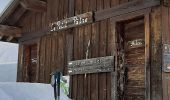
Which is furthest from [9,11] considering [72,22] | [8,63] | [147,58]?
[8,63]

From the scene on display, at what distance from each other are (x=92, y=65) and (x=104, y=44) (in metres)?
0.62

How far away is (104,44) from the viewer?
838cm

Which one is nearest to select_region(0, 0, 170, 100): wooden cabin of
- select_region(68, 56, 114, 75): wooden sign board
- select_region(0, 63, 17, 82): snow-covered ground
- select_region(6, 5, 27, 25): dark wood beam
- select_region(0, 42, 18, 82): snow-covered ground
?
select_region(68, 56, 114, 75): wooden sign board

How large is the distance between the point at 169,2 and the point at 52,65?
4430 millimetres

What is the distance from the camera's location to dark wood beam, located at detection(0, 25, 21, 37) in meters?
11.6

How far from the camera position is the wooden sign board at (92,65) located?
26.6 feet

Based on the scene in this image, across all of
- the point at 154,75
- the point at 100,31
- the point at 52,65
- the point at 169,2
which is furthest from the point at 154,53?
the point at 52,65

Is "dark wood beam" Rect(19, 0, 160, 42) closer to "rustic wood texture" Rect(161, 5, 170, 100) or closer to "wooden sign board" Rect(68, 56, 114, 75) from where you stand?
"rustic wood texture" Rect(161, 5, 170, 100)

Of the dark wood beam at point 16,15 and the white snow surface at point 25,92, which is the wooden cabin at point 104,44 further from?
the white snow surface at point 25,92

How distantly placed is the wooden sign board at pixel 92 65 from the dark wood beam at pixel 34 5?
239 cm

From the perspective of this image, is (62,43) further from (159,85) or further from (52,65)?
(159,85)

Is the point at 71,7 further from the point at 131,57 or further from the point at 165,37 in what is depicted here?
the point at 165,37

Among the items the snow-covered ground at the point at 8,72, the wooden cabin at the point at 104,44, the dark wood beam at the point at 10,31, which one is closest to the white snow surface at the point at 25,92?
the wooden cabin at the point at 104,44

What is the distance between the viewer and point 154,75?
275 inches
